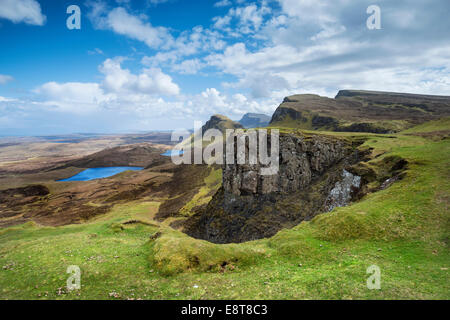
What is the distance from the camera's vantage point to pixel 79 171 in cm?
19938

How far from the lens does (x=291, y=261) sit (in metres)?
19.4

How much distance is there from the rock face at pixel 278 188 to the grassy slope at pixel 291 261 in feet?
95.2

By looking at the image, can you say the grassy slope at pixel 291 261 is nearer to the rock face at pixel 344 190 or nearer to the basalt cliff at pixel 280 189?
the rock face at pixel 344 190

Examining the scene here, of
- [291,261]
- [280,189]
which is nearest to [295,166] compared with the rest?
[280,189]

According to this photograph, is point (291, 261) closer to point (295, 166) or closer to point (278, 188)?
point (278, 188)

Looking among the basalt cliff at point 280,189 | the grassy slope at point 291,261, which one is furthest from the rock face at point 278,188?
the grassy slope at point 291,261

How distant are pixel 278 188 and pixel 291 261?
43994 millimetres

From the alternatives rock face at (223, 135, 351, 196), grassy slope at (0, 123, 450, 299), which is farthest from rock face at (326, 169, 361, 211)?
grassy slope at (0, 123, 450, 299)

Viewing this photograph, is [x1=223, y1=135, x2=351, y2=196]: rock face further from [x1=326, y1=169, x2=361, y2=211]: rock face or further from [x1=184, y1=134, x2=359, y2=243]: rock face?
[x1=326, y1=169, x2=361, y2=211]: rock face

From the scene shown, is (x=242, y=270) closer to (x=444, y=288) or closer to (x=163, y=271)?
(x=163, y=271)

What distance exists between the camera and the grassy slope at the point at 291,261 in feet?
46.4

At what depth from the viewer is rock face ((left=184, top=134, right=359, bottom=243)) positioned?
5544 centimetres
